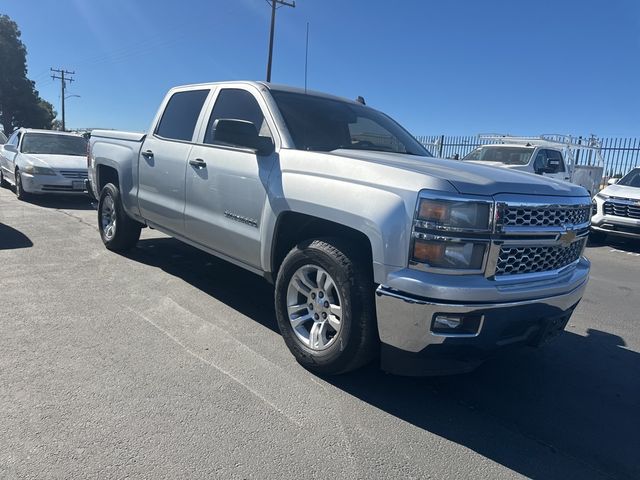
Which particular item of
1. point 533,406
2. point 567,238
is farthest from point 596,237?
point 533,406

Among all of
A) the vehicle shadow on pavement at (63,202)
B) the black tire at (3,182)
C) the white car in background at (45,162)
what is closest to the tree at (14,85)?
the black tire at (3,182)

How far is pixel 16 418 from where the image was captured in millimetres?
2648

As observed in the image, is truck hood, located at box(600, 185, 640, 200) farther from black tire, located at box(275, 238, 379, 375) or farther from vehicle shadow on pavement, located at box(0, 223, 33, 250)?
vehicle shadow on pavement, located at box(0, 223, 33, 250)

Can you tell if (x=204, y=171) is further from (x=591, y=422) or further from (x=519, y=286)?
(x=591, y=422)

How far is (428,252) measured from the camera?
2.65m

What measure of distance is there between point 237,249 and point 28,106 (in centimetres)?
5051

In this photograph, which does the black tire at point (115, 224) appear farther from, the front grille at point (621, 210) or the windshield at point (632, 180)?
the windshield at point (632, 180)

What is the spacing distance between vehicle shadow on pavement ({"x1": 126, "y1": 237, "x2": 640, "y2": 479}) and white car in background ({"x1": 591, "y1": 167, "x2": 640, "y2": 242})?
20.0 feet

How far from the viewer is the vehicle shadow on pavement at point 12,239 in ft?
21.0

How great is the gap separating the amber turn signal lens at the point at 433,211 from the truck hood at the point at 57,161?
9.81 metres

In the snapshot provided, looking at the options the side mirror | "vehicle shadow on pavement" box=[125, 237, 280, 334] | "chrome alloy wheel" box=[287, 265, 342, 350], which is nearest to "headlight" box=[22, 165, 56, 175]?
"vehicle shadow on pavement" box=[125, 237, 280, 334]

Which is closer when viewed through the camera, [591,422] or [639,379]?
[591,422]

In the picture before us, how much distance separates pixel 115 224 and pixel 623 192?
30.6 ft

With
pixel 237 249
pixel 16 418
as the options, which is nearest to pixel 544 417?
pixel 237 249
